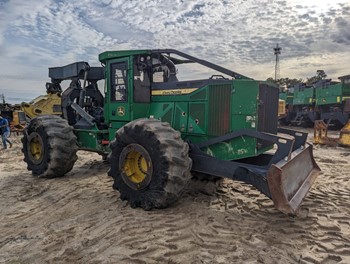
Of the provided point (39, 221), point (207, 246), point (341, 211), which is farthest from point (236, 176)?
point (39, 221)

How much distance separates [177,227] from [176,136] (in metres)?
1.34

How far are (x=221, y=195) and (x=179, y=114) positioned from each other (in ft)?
5.28

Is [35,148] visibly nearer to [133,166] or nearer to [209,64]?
[133,166]

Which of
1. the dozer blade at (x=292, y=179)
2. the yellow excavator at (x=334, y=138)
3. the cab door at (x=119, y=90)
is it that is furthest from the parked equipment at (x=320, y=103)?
the cab door at (x=119, y=90)

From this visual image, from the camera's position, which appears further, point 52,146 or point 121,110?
point 52,146

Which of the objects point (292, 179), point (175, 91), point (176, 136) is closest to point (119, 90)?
point (175, 91)

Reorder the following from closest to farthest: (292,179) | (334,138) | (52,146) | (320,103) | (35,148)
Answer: (292,179)
(52,146)
(35,148)
(334,138)
(320,103)

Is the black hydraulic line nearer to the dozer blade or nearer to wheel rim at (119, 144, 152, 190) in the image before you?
the dozer blade

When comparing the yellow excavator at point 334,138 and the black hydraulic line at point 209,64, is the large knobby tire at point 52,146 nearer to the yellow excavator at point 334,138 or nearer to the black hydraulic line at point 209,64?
the black hydraulic line at point 209,64

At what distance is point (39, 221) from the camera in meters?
4.59

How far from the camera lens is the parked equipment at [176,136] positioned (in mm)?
4559

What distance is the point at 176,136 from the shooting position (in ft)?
15.7

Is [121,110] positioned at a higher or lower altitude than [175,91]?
lower

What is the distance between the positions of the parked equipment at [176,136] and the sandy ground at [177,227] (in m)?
0.36
